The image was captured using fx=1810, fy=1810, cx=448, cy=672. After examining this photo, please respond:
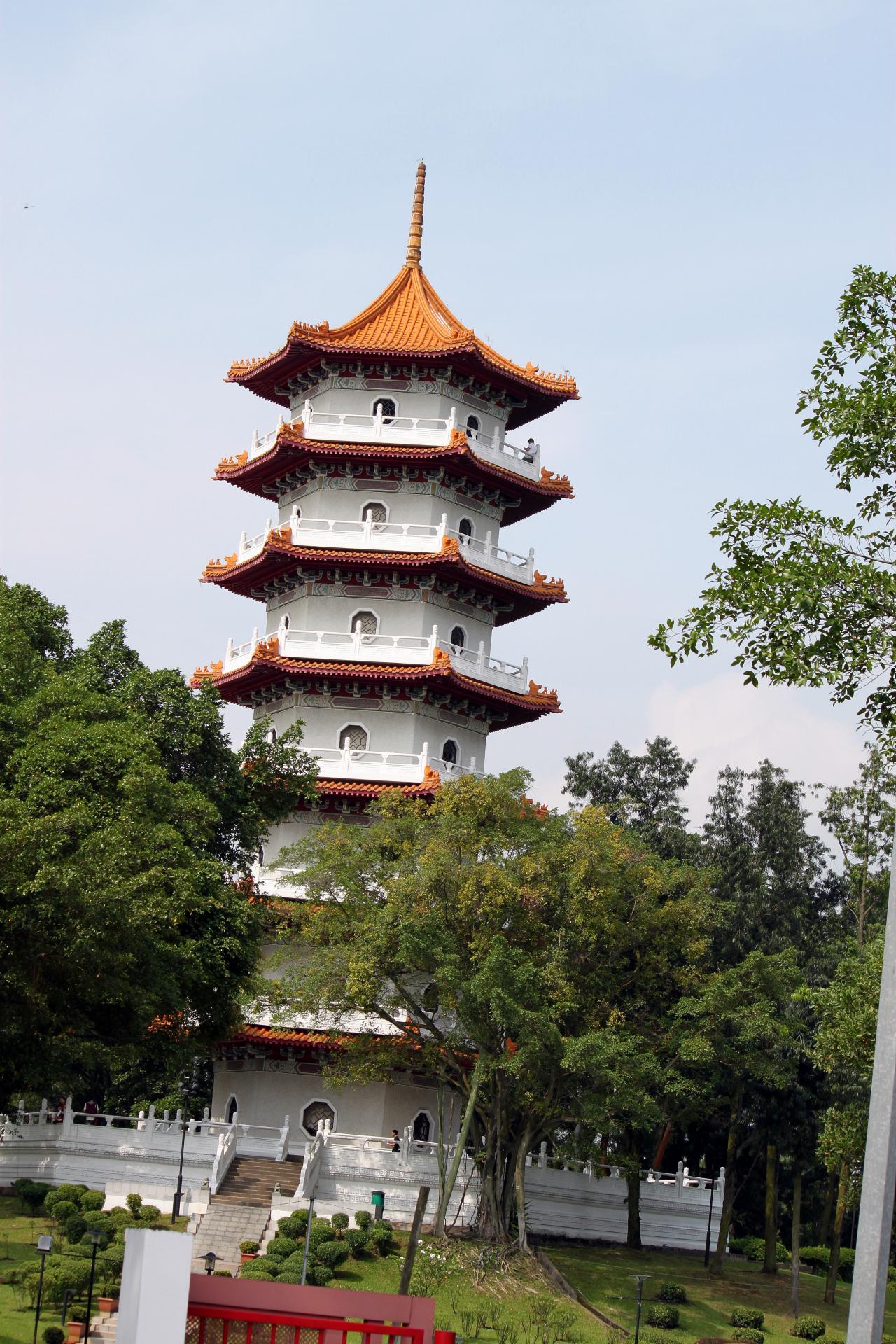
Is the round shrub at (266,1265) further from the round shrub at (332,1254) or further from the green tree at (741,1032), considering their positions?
the green tree at (741,1032)

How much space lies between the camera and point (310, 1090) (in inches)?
1620

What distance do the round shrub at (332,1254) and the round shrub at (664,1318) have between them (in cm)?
659

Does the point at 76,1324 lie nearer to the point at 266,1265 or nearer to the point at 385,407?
the point at 266,1265

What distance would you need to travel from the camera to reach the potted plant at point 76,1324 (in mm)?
27211

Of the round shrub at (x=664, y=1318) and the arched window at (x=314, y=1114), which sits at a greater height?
the arched window at (x=314, y=1114)

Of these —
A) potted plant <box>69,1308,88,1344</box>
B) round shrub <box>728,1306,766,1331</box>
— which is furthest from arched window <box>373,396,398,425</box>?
potted plant <box>69,1308,88,1344</box>

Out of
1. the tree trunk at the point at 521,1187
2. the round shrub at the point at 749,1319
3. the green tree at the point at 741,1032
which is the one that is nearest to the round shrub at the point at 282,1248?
the tree trunk at the point at 521,1187

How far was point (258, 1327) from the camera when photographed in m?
11.8

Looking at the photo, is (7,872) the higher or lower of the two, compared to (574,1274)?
higher

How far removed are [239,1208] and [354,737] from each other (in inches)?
476

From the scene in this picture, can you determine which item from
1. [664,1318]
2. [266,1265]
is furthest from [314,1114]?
[664,1318]

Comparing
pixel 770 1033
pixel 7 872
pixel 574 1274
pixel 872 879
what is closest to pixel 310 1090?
pixel 574 1274

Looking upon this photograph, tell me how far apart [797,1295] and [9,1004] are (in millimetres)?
23617

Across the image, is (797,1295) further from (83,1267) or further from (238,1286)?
(238,1286)
